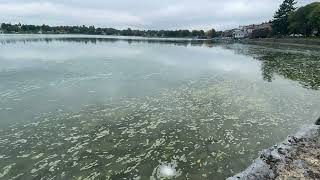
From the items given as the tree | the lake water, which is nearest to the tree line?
the tree

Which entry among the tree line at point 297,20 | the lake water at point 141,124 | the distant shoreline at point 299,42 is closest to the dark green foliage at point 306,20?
the tree line at point 297,20

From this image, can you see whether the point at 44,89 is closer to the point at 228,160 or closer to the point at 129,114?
the point at 129,114

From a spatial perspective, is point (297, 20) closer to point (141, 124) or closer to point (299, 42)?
point (299, 42)

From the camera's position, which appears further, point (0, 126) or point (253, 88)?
point (253, 88)

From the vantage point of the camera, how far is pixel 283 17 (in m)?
132

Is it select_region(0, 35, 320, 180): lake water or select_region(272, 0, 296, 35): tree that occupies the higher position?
select_region(272, 0, 296, 35): tree

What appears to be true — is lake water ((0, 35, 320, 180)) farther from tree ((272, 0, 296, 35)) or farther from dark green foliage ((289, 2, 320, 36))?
tree ((272, 0, 296, 35))

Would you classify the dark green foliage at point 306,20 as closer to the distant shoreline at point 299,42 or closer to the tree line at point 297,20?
the tree line at point 297,20

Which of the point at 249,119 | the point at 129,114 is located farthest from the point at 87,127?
the point at 249,119

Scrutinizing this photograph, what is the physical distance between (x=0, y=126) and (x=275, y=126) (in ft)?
49.5

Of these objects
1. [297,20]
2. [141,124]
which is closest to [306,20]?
[297,20]

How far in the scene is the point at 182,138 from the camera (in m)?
14.4

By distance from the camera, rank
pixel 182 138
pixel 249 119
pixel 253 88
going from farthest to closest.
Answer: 1. pixel 253 88
2. pixel 249 119
3. pixel 182 138

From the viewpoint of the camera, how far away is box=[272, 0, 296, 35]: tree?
13079 centimetres
